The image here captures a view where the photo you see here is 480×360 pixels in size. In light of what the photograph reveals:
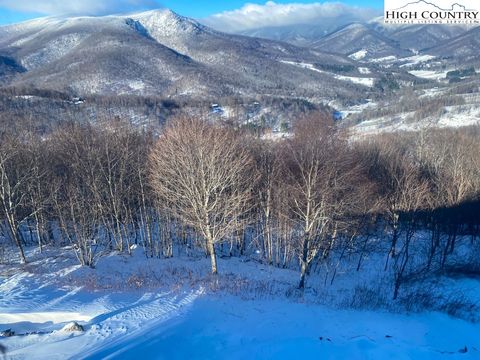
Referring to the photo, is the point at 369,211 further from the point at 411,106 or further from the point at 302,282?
→ the point at 411,106

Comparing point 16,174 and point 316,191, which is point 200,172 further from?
point 16,174

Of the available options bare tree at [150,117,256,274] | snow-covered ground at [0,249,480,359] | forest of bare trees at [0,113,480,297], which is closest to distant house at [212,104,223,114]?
forest of bare trees at [0,113,480,297]

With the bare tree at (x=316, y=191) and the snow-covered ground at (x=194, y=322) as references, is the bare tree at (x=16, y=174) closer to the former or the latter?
the snow-covered ground at (x=194, y=322)

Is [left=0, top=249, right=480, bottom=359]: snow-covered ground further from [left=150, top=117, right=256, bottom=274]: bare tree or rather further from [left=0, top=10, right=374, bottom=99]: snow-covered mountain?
[left=0, top=10, right=374, bottom=99]: snow-covered mountain

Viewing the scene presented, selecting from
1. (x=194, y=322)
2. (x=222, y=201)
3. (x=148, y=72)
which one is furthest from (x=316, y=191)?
(x=148, y=72)

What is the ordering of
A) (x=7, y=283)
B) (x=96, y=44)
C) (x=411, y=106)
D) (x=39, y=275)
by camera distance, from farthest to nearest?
(x=96, y=44) < (x=411, y=106) < (x=39, y=275) < (x=7, y=283)

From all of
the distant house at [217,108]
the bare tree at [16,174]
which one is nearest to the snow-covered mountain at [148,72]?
the distant house at [217,108]

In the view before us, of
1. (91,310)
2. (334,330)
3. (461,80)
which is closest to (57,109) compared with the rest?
(91,310)
